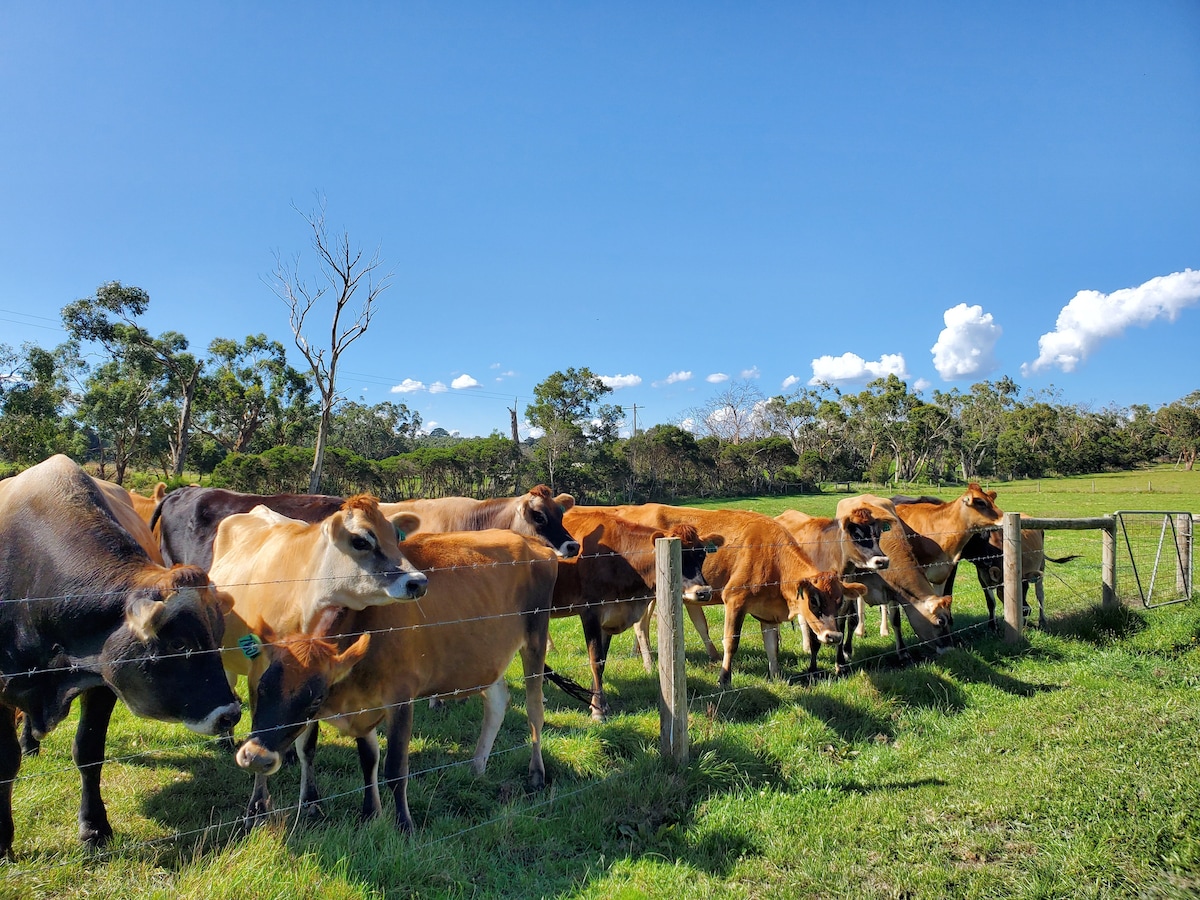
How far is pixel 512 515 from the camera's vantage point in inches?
326

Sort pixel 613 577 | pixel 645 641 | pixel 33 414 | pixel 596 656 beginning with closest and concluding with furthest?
pixel 596 656, pixel 613 577, pixel 645 641, pixel 33 414

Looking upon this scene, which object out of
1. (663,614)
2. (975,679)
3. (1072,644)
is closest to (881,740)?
(975,679)

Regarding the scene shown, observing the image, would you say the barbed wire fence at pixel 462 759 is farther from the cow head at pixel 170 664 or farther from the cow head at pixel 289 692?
the cow head at pixel 289 692

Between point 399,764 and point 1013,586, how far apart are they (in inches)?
278

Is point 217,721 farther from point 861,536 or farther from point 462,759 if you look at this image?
point 861,536

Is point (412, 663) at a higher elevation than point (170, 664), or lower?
lower

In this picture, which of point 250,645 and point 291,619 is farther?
point 291,619

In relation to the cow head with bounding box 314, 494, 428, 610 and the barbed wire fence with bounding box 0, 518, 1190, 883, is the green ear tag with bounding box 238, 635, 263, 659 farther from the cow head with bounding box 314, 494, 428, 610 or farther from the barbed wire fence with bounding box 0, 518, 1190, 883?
the cow head with bounding box 314, 494, 428, 610

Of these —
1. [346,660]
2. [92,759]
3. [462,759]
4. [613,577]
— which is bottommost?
[462,759]

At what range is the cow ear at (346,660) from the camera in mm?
3652

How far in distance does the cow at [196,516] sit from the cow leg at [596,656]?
2844mm

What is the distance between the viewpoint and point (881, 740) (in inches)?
221

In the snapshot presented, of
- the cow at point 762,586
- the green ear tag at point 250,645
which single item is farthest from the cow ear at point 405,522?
the cow at point 762,586

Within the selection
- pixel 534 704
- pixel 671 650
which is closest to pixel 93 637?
pixel 534 704
